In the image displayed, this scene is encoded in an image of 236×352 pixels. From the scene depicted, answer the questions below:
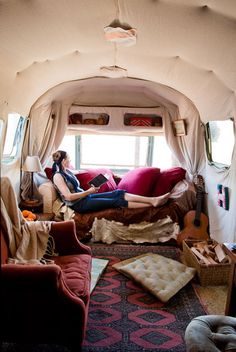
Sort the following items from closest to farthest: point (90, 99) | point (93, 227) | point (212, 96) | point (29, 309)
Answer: point (29, 309) < point (212, 96) < point (93, 227) < point (90, 99)

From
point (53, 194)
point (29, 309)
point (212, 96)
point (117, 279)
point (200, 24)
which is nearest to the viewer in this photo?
point (29, 309)


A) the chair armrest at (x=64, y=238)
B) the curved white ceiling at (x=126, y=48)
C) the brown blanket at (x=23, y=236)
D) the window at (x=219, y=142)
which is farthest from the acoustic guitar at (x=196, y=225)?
the brown blanket at (x=23, y=236)

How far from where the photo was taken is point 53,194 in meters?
3.63

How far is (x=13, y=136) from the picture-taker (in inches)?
133

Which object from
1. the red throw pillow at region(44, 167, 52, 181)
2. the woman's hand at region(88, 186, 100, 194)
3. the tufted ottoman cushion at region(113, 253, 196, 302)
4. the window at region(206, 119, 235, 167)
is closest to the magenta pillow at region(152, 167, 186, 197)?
the window at region(206, 119, 235, 167)

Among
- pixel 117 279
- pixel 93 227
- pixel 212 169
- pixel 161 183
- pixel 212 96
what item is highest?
pixel 212 96

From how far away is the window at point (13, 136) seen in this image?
10.6 ft

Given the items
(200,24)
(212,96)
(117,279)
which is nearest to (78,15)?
(200,24)

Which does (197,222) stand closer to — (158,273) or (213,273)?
(213,273)

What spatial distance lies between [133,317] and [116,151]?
10.1 ft

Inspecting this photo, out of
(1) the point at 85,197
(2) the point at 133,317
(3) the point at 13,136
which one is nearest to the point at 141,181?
(1) the point at 85,197

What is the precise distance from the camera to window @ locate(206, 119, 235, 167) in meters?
3.03

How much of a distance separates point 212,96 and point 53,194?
2.33m

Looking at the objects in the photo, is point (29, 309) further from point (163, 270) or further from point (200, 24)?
point (200, 24)
